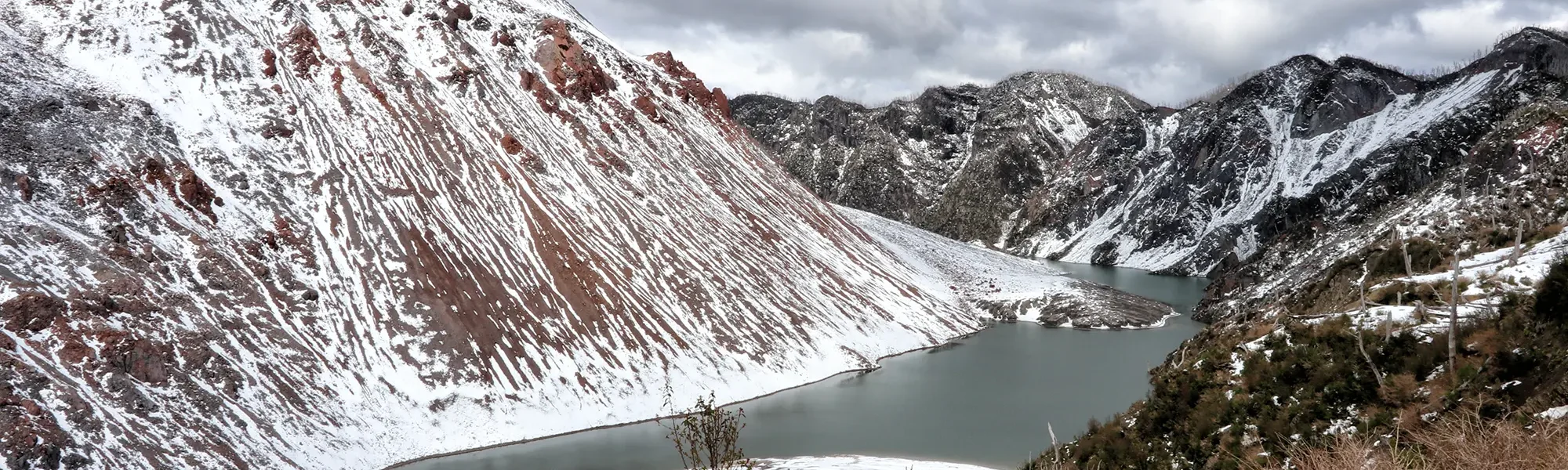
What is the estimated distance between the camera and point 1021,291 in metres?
86.3

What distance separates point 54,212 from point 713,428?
3396 cm

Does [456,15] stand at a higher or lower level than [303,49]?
higher

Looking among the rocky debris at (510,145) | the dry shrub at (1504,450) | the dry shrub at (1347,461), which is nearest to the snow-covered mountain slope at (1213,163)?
the rocky debris at (510,145)

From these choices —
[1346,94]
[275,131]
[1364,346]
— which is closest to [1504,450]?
[1364,346]

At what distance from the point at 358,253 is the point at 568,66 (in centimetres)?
3096

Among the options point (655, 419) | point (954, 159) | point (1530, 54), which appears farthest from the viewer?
point (954, 159)

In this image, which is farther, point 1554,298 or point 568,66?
point 568,66

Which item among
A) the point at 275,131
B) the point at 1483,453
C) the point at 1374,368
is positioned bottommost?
the point at 1374,368

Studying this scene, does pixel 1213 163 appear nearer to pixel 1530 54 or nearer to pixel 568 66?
pixel 1530 54

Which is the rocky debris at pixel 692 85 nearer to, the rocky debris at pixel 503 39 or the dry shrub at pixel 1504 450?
the rocky debris at pixel 503 39

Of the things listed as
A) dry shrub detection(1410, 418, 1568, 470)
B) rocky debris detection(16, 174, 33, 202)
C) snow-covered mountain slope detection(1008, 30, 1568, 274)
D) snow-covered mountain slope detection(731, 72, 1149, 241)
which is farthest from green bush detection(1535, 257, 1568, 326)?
snow-covered mountain slope detection(731, 72, 1149, 241)

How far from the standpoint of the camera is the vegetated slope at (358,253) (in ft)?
105

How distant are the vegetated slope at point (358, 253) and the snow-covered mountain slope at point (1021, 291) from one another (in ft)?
33.2

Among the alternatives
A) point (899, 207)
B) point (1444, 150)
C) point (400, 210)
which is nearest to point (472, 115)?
point (400, 210)
